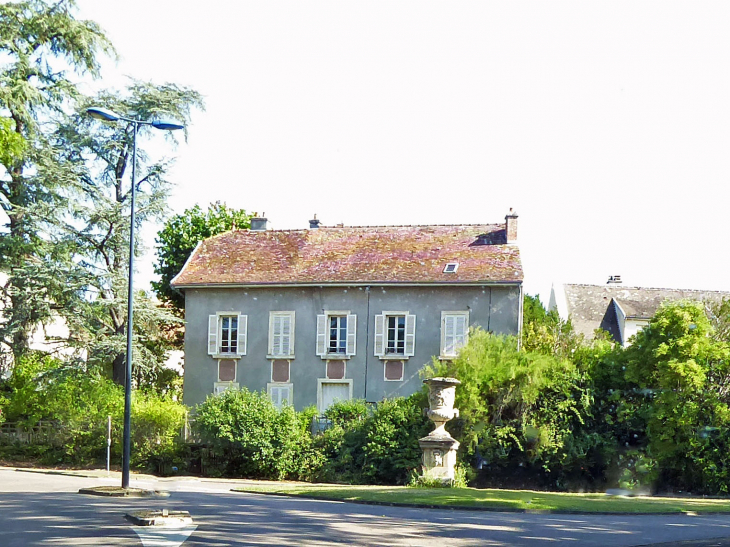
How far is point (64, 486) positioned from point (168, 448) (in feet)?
26.5

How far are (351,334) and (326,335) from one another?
3.08 ft

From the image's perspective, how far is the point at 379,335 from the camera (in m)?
33.7

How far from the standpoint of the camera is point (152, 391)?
32969 mm

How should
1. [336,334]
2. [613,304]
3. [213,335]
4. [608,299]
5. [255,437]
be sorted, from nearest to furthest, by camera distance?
[255,437]
[336,334]
[213,335]
[613,304]
[608,299]

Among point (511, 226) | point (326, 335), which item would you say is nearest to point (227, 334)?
point (326, 335)

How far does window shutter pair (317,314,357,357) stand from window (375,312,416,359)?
84 centimetres

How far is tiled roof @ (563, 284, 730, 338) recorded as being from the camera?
51.2m

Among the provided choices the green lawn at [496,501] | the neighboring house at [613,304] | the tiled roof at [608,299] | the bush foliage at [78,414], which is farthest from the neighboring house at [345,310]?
the tiled roof at [608,299]

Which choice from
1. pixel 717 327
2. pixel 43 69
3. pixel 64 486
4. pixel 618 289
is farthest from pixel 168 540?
pixel 618 289

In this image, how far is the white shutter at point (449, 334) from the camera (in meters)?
33.1

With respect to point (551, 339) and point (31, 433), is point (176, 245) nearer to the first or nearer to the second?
point (31, 433)

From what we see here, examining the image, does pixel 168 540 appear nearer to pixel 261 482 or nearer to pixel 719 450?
pixel 261 482

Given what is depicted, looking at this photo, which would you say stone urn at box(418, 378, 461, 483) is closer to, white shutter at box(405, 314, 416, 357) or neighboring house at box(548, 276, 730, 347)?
white shutter at box(405, 314, 416, 357)

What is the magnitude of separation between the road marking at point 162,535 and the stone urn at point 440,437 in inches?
498
